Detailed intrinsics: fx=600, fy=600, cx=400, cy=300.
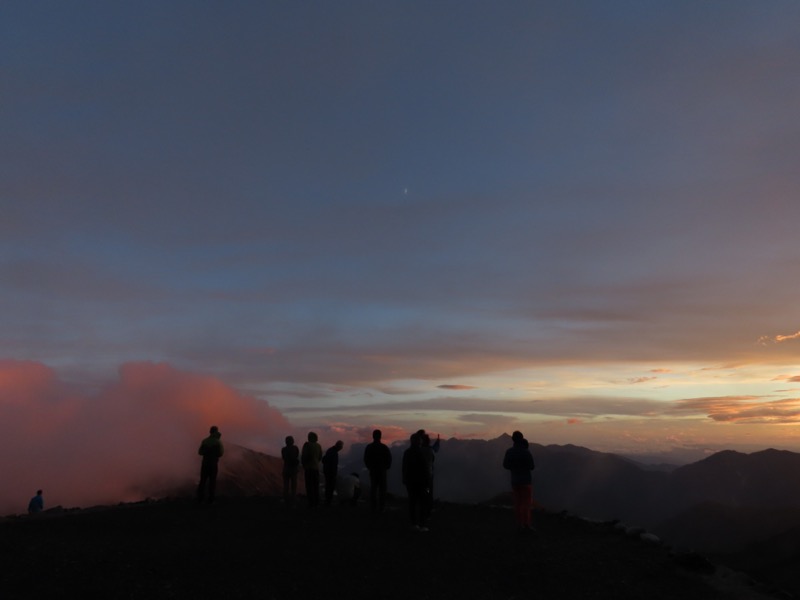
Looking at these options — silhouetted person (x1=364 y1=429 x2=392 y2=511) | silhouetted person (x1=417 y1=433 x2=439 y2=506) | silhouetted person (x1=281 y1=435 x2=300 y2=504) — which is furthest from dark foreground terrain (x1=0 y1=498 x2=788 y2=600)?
silhouetted person (x1=281 y1=435 x2=300 y2=504)

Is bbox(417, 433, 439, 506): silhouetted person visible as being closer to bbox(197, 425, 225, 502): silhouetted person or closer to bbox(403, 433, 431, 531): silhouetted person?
bbox(403, 433, 431, 531): silhouetted person

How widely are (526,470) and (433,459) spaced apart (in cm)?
336

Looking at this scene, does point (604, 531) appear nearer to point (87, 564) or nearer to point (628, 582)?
point (628, 582)

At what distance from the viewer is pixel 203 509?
68.0ft

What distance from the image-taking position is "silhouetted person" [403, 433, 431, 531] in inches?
679

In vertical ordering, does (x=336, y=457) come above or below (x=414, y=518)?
above

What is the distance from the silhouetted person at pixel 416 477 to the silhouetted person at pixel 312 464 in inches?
176

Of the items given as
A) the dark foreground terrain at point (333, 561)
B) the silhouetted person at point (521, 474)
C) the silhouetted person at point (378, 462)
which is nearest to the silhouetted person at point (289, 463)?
the dark foreground terrain at point (333, 561)

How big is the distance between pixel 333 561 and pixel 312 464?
6914mm

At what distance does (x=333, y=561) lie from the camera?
1404 cm

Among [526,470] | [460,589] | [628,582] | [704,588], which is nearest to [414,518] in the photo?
[526,470]

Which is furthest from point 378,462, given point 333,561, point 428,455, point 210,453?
point 210,453

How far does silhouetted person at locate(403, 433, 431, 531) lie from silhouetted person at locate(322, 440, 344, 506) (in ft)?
12.8

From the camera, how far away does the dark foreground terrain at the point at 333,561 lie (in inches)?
480
